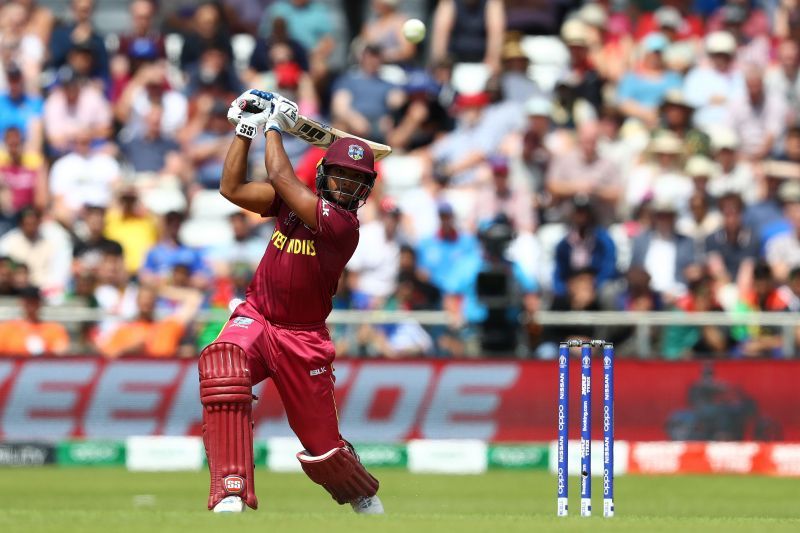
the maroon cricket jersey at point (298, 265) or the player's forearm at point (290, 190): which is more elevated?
the player's forearm at point (290, 190)

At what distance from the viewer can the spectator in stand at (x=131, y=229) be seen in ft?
51.7

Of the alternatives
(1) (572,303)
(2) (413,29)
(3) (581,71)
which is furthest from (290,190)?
(3) (581,71)

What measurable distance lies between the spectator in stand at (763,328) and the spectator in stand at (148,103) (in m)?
6.13

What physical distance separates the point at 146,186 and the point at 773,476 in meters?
6.51

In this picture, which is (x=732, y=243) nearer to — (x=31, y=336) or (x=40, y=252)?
(x=31, y=336)

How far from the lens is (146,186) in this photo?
16.6 metres

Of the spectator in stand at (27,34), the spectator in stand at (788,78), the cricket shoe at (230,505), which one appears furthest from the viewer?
the spectator in stand at (27,34)

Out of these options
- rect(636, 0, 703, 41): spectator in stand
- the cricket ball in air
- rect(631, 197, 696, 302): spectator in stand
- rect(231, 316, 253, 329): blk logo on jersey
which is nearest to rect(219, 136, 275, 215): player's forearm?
rect(231, 316, 253, 329): blk logo on jersey

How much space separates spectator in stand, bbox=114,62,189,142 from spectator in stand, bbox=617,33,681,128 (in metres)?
4.35

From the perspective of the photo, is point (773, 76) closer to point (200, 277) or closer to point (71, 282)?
point (200, 277)

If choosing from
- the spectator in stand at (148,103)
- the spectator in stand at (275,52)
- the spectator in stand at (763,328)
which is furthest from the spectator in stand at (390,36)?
the spectator in stand at (763,328)

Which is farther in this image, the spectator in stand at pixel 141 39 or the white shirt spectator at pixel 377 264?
the spectator in stand at pixel 141 39

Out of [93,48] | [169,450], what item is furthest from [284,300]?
[93,48]

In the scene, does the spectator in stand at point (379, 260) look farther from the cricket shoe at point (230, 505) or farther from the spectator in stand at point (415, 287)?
the cricket shoe at point (230, 505)
